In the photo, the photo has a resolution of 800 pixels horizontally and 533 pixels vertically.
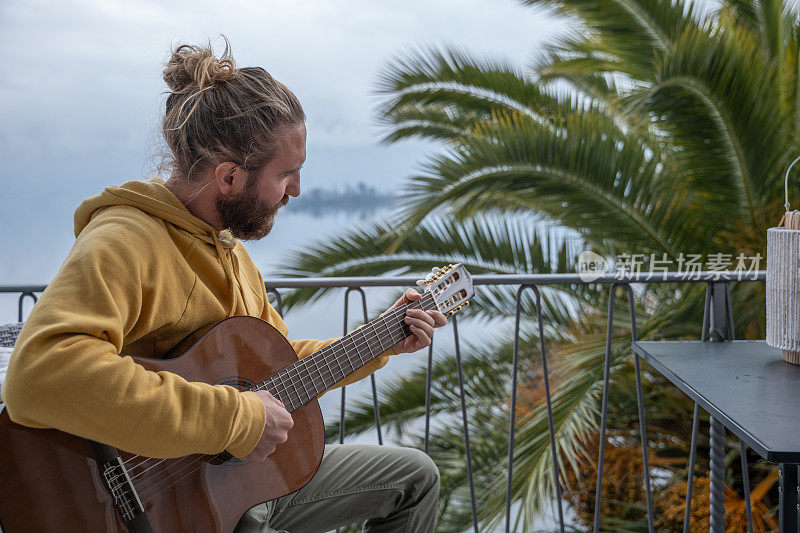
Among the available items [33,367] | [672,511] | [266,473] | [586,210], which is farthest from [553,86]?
[33,367]

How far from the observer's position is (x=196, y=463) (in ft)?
4.82

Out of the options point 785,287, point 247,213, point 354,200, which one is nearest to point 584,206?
point 354,200

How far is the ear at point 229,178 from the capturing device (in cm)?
151

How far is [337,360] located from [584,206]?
304 cm

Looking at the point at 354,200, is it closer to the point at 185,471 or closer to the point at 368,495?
the point at 368,495

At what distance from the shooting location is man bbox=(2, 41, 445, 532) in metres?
1.19

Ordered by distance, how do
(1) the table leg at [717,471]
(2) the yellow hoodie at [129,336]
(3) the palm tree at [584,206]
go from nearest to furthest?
(2) the yellow hoodie at [129,336]
(1) the table leg at [717,471]
(3) the palm tree at [584,206]

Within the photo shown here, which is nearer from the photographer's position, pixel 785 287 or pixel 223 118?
pixel 223 118

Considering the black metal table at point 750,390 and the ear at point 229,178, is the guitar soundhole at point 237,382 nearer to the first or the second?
the ear at point 229,178

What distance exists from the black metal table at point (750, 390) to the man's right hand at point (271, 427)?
0.91m

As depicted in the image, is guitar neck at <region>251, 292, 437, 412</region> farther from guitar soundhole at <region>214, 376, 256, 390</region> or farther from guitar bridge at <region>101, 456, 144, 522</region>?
guitar bridge at <region>101, 456, 144, 522</region>

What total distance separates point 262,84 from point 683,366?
4.14ft

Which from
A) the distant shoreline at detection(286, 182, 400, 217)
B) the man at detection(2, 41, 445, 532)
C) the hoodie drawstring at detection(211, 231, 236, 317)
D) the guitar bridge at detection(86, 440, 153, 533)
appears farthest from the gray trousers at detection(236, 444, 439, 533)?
the distant shoreline at detection(286, 182, 400, 217)

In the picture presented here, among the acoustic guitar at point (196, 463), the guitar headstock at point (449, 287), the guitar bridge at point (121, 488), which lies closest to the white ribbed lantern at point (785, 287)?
the guitar headstock at point (449, 287)
